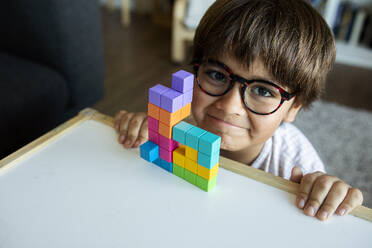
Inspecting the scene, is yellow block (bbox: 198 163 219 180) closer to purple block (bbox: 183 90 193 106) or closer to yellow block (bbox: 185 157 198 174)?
yellow block (bbox: 185 157 198 174)

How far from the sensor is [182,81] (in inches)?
21.8

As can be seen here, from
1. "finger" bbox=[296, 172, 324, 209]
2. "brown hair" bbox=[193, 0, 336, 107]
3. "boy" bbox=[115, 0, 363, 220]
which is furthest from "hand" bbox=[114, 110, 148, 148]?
"finger" bbox=[296, 172, 324, 209]

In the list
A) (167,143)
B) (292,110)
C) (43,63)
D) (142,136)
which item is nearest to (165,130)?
(167,143)

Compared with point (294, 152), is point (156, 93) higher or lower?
higher

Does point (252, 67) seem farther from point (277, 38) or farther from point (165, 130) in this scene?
point (165, 130)

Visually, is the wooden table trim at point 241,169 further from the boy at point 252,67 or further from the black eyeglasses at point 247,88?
the black eyeglasses at point 247,88

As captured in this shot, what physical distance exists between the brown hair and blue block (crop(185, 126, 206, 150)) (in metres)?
0.23

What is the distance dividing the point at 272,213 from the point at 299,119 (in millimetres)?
1399

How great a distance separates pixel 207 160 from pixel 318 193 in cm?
20

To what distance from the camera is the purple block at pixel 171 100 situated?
1.79ft

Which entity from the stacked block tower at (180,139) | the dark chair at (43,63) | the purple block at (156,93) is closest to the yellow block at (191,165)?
the stacked block tower at (180,139)

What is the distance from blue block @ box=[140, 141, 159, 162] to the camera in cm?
62

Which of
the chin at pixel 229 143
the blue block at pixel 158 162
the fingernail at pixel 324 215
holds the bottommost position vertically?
Result: the chin at pixel 229 143

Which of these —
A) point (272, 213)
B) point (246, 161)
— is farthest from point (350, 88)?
point (272, 213)
